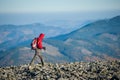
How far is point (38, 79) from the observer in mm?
18406

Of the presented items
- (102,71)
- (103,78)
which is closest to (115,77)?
(103,78)

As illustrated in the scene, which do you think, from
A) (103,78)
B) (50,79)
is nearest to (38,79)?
(50,79)

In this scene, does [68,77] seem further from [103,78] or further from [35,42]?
[35,42]

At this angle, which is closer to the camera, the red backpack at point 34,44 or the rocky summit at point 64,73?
the rocky summit at point 64,73

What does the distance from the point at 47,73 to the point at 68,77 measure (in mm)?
2090

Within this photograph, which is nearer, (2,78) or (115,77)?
(115,77)

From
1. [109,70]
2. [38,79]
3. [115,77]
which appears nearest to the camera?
[115,77]

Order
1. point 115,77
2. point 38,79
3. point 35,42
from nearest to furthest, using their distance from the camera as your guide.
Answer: point 115,77 < point 38,79 < point 35,42

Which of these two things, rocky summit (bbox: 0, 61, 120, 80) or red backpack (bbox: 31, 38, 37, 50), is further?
red backpack (bbox: 31, 38, 37, 50)

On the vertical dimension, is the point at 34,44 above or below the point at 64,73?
above

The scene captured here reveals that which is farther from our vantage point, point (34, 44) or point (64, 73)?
point (34, 44)

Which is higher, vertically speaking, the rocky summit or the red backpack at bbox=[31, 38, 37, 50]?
the red backpack at bbox=[31, 38, 37, 50]

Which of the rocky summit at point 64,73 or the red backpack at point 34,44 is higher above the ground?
the red backpack at point 34,44

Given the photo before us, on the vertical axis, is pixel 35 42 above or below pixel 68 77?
above
